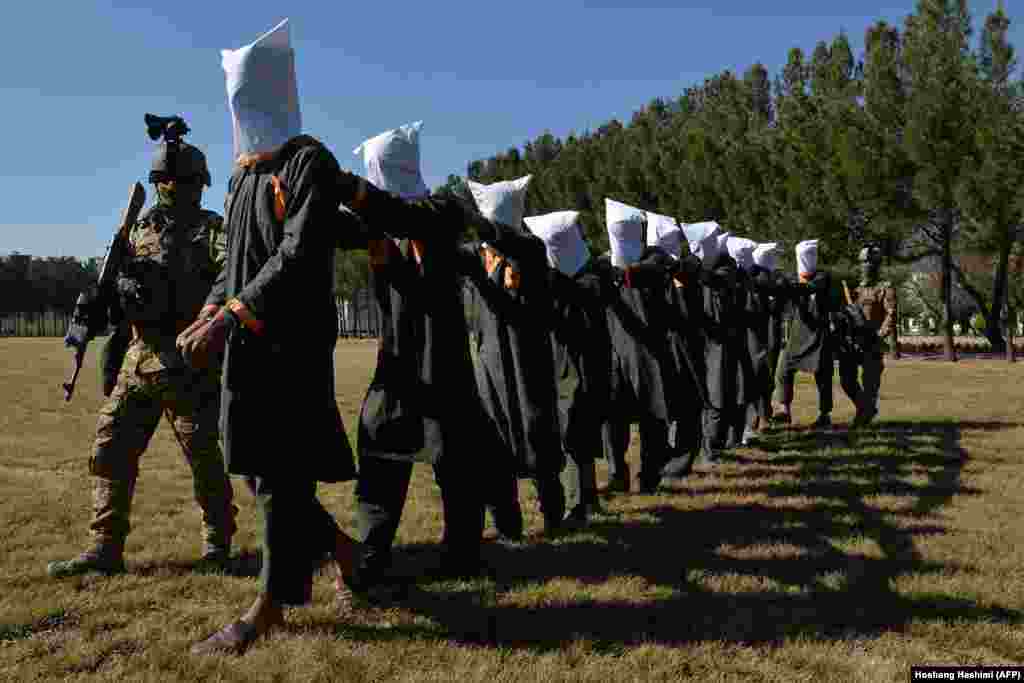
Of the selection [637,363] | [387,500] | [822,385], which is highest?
[637,363]

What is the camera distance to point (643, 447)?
648 centimetres

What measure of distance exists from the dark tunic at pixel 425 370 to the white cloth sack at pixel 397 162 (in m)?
0.30

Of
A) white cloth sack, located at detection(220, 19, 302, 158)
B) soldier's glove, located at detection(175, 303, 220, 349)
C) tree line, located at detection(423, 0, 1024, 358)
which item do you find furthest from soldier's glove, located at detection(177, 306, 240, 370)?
tree line, located at detection(423, 0, 1024, 358)

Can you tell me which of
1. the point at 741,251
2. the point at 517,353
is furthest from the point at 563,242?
the point at 741,251

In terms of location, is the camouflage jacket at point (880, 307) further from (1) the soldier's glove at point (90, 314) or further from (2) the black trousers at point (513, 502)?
(1) the soldier's glove at point (90, 314)

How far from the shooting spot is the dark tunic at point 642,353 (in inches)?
246

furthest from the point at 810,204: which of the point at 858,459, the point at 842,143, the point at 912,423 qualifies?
the point at 858,459

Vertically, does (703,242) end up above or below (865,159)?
below

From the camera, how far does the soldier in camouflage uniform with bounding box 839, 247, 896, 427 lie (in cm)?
1015

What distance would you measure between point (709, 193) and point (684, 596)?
3564 centimetres

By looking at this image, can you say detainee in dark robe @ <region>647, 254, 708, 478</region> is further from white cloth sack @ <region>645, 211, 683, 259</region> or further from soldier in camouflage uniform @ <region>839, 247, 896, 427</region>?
soldier in camouflage uniform @ <region>839, 247, 896, 427</region>

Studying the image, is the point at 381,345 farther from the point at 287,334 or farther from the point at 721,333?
the point at 721,333

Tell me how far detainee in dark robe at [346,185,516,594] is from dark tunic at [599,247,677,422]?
219 cm

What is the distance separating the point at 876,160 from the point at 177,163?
2978 cm
